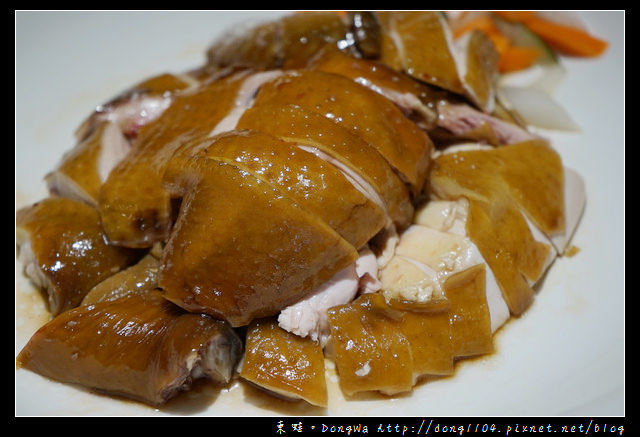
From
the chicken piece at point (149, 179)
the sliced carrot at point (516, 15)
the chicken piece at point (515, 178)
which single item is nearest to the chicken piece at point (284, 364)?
the chicken piece at point (149, 179)

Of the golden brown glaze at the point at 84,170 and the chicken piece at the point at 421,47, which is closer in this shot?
the golden brown glaze at the point at 84,170

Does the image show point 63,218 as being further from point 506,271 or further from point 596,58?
point 596,58

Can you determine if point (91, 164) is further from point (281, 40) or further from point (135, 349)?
point (281, 40)

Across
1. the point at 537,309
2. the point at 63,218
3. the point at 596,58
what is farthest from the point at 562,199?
the point at 63,218

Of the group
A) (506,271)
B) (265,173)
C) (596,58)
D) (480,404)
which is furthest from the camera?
(596,58)

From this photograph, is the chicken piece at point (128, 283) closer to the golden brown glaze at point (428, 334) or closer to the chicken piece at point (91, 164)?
the chicken piece at point (91, 164)

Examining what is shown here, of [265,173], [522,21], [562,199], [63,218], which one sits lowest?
[562,199]
